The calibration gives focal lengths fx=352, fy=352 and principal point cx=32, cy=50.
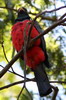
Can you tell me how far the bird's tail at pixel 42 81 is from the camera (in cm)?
288

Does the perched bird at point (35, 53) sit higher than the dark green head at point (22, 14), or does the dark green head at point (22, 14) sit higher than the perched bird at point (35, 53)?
the dark green head at point (22, 14)

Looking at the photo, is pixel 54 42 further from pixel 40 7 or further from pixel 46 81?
pixel 46 81

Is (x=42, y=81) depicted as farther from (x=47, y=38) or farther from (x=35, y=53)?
(x=47, y=38)

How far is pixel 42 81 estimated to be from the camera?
9.99 feet

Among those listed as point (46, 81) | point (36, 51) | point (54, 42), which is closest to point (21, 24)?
point (36, 51)

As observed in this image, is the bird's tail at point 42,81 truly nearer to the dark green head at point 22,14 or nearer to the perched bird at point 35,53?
the perched bird at point 35,53

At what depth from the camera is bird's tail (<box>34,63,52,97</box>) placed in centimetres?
288

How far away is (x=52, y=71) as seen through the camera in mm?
4605

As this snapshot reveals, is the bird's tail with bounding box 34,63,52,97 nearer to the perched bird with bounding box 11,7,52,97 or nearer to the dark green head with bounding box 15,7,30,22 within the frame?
the perched bird with bounding box 11,7,52,97

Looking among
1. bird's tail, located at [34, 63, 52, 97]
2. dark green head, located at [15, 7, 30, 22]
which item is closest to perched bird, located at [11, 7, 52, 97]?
bird's tail, located at [34, 63, 52, 97]

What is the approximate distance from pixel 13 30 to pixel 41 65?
0.47m

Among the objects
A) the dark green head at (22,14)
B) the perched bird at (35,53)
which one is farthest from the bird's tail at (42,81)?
the dark green head at (22,14)

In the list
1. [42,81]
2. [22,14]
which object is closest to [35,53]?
[42,81]

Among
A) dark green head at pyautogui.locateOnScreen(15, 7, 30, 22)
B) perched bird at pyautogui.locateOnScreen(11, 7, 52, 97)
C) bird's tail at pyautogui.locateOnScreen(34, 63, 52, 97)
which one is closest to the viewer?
bird's tail at pyautogui.locateOnScreen(34, 63, 52, 97)
